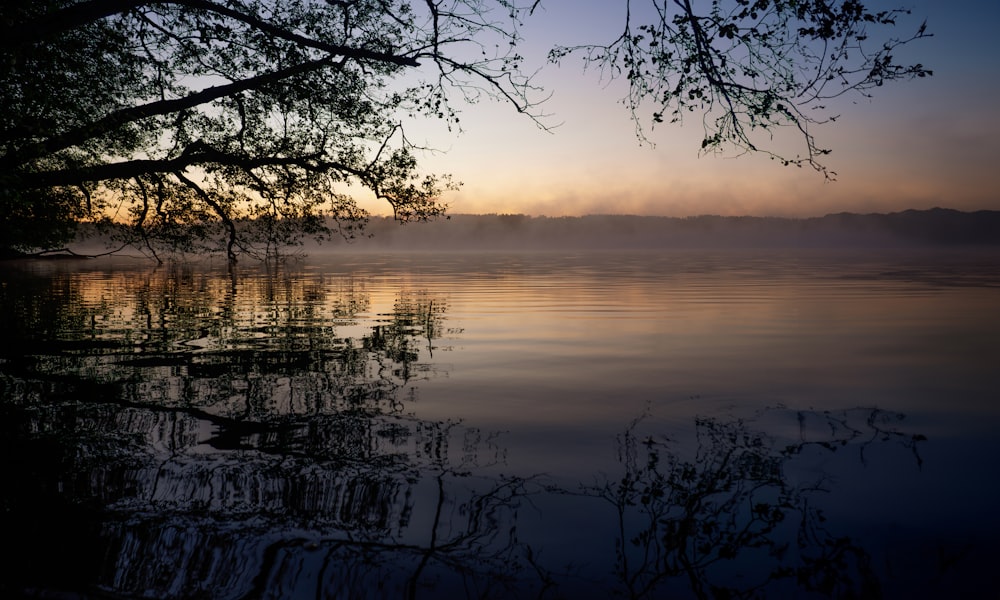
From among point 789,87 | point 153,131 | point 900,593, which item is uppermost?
point 153,131

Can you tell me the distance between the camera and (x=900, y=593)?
468cm

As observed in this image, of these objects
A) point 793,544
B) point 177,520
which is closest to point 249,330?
point 177,520

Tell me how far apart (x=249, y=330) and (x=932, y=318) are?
2341 cm

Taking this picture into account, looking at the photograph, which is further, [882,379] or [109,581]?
[882,379]

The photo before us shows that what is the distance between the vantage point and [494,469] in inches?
278

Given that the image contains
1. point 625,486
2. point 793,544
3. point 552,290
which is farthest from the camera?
point 552,290

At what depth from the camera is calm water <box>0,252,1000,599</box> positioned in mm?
4879

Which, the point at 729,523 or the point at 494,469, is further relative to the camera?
the point at 494,469

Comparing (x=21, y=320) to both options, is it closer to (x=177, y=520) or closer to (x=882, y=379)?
(x=177, y=520)

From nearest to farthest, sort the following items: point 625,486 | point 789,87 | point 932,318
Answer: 1. point 625,486
2. point 789,87
3. point 932,318

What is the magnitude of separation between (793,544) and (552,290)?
30.4 metres

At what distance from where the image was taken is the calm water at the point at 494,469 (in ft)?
16.0

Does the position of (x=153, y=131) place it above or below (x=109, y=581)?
above

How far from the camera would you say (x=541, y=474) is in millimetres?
6953
